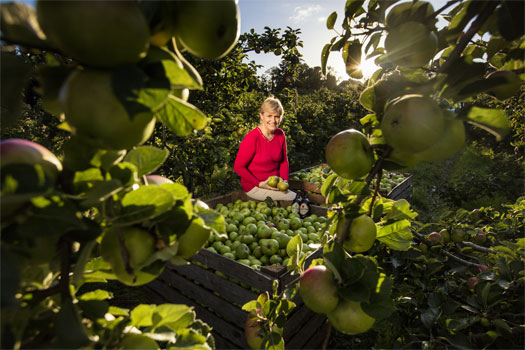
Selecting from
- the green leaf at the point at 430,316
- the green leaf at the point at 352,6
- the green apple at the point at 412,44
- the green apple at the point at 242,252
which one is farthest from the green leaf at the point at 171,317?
the green apple at the point at 242,252

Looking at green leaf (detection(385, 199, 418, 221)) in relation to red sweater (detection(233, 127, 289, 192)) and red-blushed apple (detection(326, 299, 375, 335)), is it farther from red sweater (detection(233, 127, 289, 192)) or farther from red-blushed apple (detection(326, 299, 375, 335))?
red sweater (detection(233, 127, 289, 192))

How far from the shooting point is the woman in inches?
159

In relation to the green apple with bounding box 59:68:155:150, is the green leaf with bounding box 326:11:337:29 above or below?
above

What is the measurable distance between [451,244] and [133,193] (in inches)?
73.9

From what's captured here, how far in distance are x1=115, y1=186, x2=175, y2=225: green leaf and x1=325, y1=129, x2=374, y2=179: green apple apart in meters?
0.39

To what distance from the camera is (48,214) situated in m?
0.37

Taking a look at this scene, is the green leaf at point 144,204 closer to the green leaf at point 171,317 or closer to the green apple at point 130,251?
the green apple at point 130,251

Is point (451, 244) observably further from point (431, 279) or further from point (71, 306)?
point (71, 306)

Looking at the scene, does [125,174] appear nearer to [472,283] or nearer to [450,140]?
[450,140]

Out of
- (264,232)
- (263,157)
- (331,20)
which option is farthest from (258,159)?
(331,20)

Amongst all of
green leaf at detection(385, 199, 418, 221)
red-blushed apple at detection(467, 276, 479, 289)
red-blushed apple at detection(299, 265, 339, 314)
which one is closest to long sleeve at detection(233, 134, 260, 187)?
red-blushed apple at detection(467, 276, 479, 289)

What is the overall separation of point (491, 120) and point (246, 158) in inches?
143

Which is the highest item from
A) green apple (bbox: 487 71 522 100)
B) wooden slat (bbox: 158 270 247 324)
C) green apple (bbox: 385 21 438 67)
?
green apple (bbox: 385 21 438 67)

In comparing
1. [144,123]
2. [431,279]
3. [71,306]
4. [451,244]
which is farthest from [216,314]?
[144,123]
